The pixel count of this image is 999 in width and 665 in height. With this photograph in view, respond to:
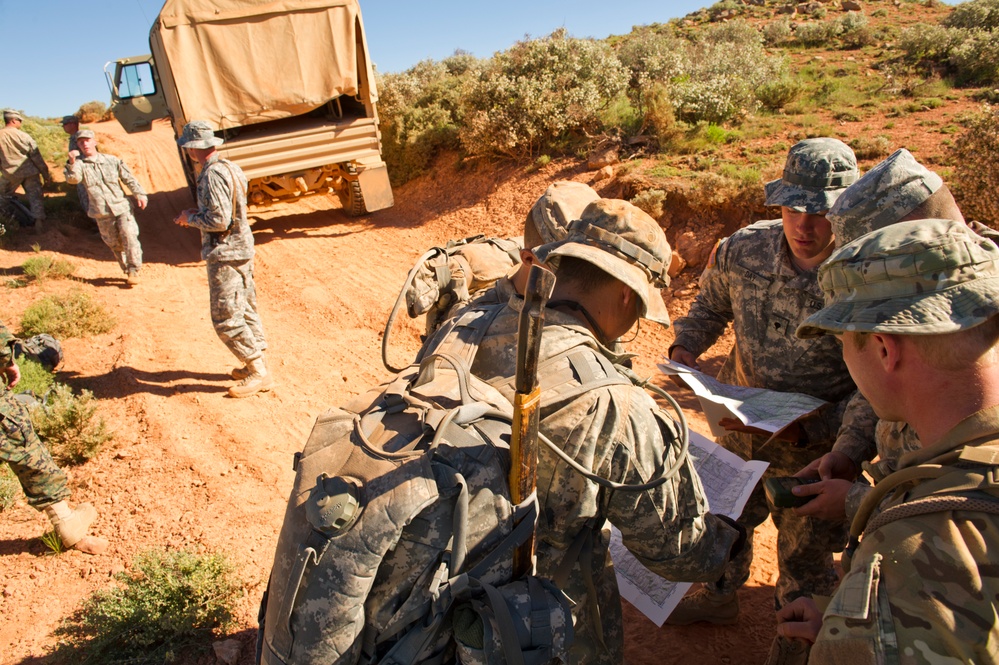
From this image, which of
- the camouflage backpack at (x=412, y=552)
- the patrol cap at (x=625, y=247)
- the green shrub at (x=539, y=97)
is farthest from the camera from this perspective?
the green shrub at (x=539, y=97)

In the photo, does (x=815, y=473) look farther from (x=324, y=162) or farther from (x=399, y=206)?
(x=399, y=206)

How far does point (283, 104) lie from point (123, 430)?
5.84 meters

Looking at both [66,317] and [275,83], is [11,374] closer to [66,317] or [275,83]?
[66,317]

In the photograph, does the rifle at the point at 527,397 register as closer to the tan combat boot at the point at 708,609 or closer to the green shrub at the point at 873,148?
the tan combat boot at the point at 708,609

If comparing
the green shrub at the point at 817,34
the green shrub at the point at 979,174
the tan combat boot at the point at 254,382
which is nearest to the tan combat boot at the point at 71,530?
the tan combat boot at the point at 254,382

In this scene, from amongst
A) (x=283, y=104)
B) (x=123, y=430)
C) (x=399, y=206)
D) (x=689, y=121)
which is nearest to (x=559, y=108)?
(x=689, y=121)

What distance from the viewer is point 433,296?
9.91 ft

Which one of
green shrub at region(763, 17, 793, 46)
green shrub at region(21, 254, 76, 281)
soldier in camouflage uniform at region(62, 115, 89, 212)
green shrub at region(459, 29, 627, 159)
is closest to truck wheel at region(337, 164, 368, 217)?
green shrub at region(459, 29, 627, 159)

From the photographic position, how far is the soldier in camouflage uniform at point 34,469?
11.9 ft

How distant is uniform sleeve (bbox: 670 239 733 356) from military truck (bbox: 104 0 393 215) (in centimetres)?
754

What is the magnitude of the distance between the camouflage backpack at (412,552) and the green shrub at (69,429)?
397 cm

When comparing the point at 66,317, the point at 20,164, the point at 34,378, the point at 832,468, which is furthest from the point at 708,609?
the point at 20,164

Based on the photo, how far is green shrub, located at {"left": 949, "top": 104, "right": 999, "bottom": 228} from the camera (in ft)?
18.8

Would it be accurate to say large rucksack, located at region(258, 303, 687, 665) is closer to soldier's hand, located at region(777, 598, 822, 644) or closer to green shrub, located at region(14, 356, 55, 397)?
soldier's hand, located at region(777, 598, 822, 644)
